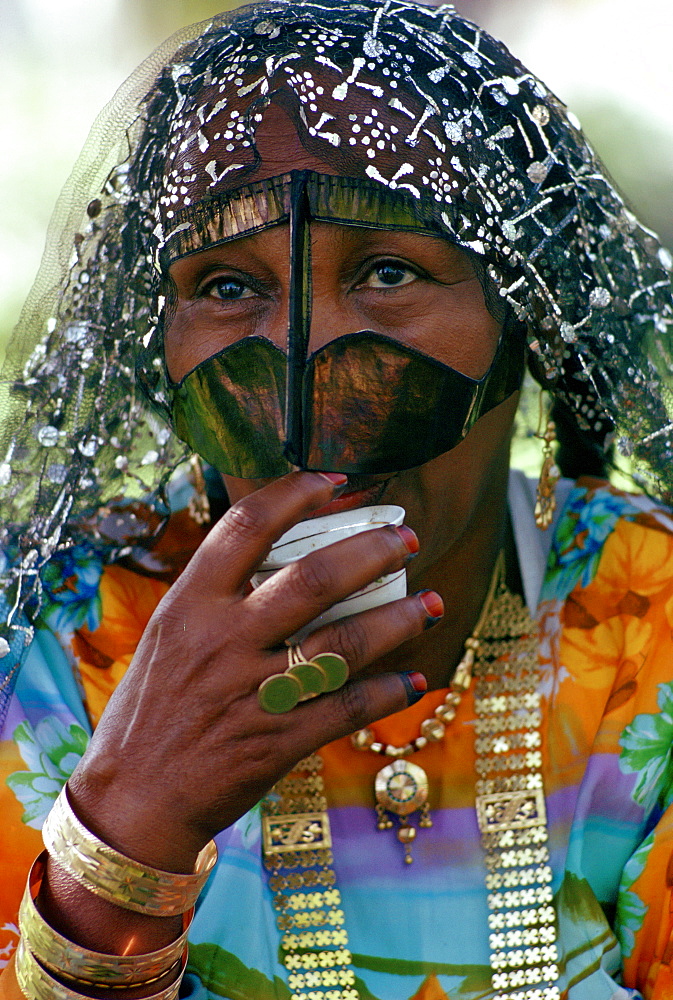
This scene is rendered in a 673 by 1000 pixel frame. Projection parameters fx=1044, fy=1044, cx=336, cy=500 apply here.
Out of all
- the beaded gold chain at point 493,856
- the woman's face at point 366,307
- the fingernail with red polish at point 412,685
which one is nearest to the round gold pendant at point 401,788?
the beaded gold chain at point 493,856

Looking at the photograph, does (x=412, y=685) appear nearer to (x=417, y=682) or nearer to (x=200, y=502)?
(x=417, y=682)

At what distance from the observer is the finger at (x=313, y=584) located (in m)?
1.58

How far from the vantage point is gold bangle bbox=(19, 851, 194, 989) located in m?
1.61

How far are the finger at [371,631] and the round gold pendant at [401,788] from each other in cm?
70

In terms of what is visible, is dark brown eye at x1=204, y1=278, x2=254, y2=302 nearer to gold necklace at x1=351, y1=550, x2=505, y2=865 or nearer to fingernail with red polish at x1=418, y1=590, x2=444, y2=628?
fingernail with red polish at x1=418, y1=590, x2=444, y2=628

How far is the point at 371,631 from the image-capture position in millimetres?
1630

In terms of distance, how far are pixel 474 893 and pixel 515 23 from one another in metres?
7.81

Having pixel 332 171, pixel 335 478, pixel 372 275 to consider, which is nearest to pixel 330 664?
pixel 335 478

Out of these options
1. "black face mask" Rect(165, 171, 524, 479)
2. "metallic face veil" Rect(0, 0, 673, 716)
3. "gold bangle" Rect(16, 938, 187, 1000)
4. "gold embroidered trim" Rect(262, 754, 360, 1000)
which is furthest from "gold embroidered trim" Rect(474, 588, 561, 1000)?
"gold bangle" Rect(16, 938, 187, 1000)

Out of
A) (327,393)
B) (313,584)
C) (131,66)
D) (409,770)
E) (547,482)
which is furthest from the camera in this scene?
(131,66)

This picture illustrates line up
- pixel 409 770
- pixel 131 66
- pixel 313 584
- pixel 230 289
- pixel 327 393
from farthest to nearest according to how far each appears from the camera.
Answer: pixel 131 66 < pixel 409 770 < pixel 230 289 < pixel 327 393 < pixel 313 584

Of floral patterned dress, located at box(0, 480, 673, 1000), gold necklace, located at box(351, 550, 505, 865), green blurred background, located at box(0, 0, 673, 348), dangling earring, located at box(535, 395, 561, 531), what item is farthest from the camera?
green blurred background, located at box(0, 0, 673, 348)

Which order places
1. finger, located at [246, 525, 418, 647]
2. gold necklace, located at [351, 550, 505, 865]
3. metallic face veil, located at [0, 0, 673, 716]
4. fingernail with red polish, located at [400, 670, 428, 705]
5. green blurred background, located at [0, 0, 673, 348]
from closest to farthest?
1. finger, located at [246, 525, 418, 647]
2. fingernail with red polish, located at [400, 670, 428, 705]
3. metallic face veil, located at [0, 0, 673, 716]
4. gold necklace, located at [351, 550, 505, 865]
5. green blurred background, located at [0, 0, 673, 348]

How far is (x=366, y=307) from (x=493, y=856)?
1159mm
